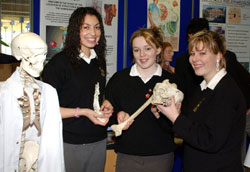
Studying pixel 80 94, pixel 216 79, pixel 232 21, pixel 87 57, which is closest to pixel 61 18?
pixel 87 57

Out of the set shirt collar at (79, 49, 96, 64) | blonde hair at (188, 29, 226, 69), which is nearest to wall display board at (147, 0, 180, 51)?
shirt collar at (79, 49, 96, 64)

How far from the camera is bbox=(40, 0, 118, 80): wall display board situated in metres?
2.72

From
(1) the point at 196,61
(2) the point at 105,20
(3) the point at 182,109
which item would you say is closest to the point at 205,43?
(1) the point at 196,61

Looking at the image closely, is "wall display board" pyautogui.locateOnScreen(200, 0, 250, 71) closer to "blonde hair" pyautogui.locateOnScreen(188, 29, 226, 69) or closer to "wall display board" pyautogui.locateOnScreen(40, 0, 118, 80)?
"wall display board" pyautogui.locateOnScreen(40, 0, 118, 80)

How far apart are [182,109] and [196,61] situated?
1.48 feet

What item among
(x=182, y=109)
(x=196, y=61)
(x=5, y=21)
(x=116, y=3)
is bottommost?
(x=182, y=109)

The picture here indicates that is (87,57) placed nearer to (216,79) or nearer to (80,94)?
(80,94)

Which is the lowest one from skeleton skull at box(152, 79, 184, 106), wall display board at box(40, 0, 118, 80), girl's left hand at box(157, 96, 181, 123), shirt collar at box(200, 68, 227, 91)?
girl's left hand at box(157, 96, 181, 123)

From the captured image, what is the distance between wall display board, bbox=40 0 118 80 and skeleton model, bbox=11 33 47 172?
1651mm

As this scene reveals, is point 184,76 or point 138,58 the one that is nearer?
point 138,58

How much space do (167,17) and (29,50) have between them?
8.73 ft

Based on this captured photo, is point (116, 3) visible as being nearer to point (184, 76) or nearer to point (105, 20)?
point (105, 20)

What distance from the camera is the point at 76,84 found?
5.75 ft

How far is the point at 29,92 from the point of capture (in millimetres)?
1197
